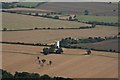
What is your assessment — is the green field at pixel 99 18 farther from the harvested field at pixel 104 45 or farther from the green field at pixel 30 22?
the harvested field at pixel 104 45

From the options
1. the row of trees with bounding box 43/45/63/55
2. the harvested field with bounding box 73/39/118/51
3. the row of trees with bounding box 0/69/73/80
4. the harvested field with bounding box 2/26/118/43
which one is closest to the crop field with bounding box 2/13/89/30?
the harvested field with bounding box 2/26/118/43

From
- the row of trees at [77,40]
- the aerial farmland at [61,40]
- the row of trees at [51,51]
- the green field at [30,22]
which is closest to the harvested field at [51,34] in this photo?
the aerial farmland at [61,40]

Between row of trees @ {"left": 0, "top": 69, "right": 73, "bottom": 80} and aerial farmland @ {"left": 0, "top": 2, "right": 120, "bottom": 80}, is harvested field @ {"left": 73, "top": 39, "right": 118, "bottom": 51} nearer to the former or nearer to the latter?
aerial farmland @ {"left": 0, "top": 2, "right": 120, "bottom": 80}

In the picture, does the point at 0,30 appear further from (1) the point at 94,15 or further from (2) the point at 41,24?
(1) the point at 94,15

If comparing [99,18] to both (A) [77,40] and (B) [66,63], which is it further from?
(B) [66,63]

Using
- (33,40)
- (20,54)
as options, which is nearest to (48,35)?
(33,40)

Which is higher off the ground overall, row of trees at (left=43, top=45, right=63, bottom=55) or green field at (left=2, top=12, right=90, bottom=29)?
green field at (left=2, top=12, right=90, bottom=29)
